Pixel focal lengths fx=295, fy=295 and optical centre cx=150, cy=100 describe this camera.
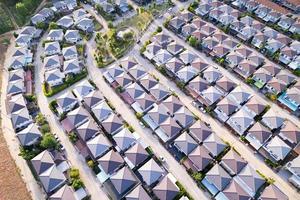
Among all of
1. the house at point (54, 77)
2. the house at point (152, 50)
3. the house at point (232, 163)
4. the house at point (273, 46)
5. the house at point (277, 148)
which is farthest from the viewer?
the house at point (152, 50)

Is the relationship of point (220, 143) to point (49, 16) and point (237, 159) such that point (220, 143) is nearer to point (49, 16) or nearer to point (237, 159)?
point (237, 159)

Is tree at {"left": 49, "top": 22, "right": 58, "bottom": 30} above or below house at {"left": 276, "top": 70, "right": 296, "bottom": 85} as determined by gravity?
above

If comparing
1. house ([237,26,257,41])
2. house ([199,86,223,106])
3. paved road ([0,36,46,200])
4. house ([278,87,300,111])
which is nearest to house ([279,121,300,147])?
house ([278,87,300,111])

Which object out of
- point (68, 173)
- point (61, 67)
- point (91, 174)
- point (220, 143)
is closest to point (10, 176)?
point (68, 173)

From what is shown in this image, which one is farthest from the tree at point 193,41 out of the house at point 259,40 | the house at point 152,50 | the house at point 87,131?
the house at point 87,131

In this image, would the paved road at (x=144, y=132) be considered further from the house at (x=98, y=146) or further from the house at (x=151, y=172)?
the house at (x=98, y=146)

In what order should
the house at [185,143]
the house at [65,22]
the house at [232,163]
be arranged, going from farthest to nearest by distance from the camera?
1. the house at [65,22]
2. the house at [185,143]
3. the house at [232,163]

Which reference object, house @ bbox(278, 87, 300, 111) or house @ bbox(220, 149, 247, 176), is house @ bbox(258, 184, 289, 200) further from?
house @ bbox(278, 87, 300, 111)

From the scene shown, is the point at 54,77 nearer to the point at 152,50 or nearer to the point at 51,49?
the point at 51,49
